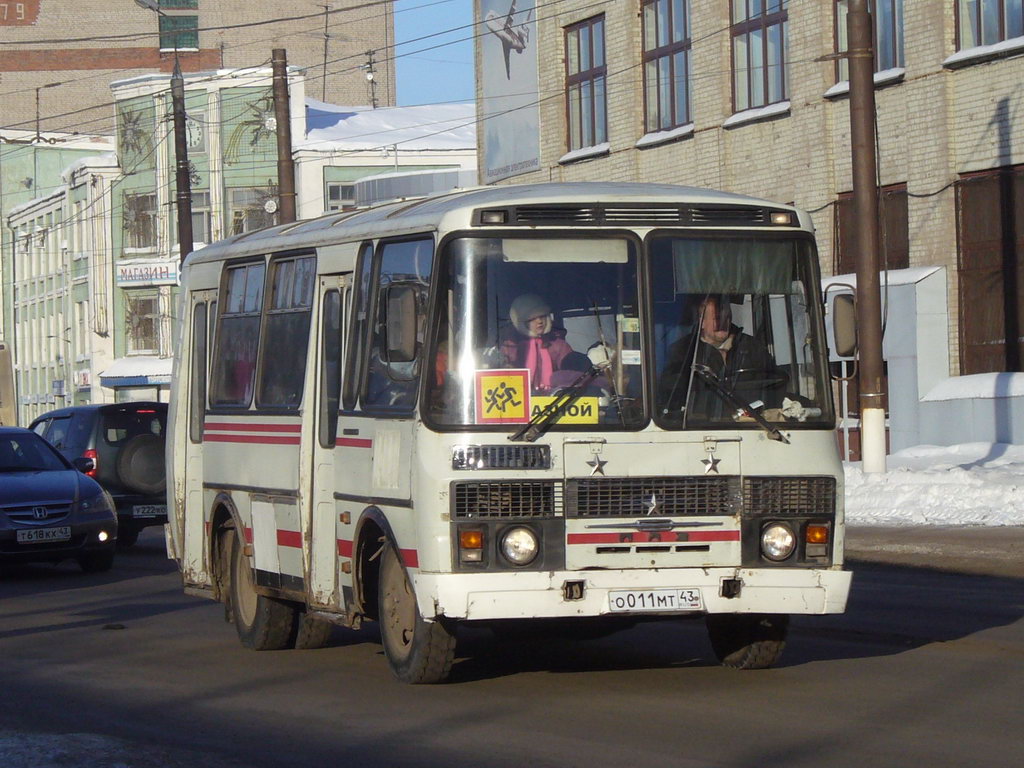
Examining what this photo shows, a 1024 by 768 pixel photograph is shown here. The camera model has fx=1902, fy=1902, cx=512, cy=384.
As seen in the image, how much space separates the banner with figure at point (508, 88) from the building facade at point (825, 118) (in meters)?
0.61

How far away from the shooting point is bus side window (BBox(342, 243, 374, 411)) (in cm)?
1028

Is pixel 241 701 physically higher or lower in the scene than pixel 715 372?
lower

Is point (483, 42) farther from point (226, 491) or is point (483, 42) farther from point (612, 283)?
point (612, 283)

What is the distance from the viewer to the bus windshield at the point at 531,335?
9.23m

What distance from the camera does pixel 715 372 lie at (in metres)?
9.48

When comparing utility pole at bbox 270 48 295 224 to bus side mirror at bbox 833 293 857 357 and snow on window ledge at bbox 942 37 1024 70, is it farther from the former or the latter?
bus side mirror at bbox 833 293 857 357

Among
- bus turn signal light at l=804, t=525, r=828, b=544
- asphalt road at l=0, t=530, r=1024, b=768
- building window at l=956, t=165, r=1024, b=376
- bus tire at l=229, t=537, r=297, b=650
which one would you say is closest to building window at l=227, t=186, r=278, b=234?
building window at l=956, t=165, r=1024, b=376

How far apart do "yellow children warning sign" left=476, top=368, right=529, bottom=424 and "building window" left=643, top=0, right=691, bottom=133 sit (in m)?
25.3

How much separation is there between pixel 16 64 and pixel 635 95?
2478 inches

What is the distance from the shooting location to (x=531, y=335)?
30.5 ft

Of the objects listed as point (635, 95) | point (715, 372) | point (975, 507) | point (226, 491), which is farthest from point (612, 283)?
point (635, 95)

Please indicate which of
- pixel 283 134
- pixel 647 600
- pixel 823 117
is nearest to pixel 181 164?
pixel 283 134

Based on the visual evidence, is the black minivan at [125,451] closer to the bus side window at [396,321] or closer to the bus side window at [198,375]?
the bus side window at [198,375]

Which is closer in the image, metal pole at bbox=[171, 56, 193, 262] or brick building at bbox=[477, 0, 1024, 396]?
brick building at bbox=[477, 0, 1024, 396]
